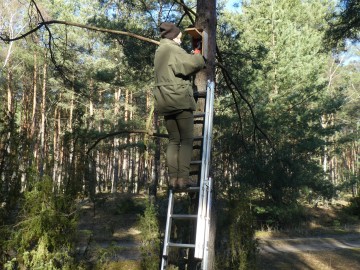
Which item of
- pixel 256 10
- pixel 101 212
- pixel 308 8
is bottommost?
pixel 101 212

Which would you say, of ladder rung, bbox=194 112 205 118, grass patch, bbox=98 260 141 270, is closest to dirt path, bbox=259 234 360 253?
grass patch, bbox=98 260 141 270

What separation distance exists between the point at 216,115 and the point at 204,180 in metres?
14.5

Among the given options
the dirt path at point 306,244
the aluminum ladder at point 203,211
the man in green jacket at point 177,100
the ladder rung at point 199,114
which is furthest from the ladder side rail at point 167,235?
the dirt path at point 306,244

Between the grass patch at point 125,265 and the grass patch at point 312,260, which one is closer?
the grass patch at point 125,265

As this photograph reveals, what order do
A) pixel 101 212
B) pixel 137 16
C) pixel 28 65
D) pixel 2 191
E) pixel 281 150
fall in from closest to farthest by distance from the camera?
pixel 2 191
pixel 281 150
pixel 137 16
pixel 101 212
pixel 28 65

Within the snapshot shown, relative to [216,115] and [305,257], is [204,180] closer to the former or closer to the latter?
[305,257]

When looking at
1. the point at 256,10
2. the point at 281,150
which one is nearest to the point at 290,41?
the point at 256,10

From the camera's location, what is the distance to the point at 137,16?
19.7 meters

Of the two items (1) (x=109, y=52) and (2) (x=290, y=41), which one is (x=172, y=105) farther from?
(1) (x=109, y=52)

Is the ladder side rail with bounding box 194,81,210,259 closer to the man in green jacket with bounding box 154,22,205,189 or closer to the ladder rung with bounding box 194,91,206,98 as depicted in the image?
the man in green jacket with bounding box 154,22,205,189

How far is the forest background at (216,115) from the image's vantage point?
205 inches

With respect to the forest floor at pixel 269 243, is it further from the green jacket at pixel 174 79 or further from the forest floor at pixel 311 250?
the green jacket at pixel 174 79

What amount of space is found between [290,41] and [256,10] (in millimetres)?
2707

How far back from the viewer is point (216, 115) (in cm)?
1864
